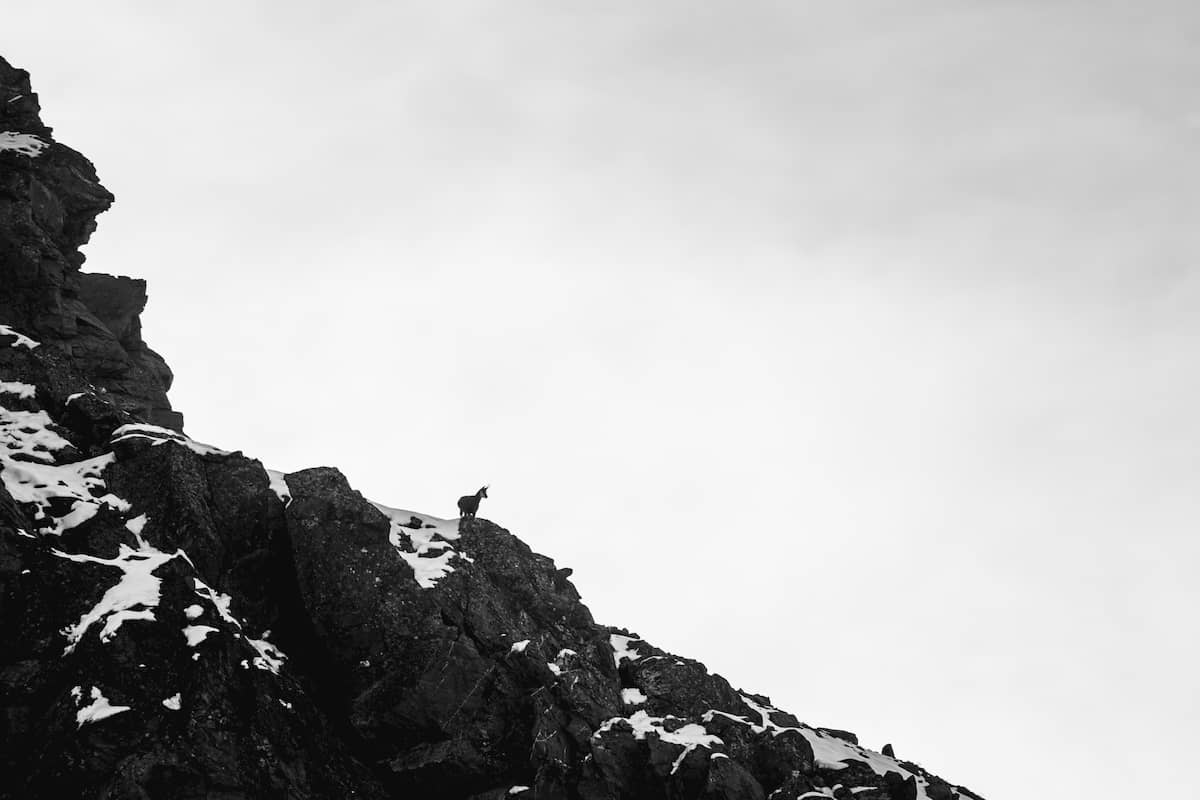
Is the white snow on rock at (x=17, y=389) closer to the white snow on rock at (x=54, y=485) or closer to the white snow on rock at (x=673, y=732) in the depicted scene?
the white snow on rock at (x=54, y=485)

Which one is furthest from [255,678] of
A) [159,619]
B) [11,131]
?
[11,131]

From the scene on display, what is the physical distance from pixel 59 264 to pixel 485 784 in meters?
38.2

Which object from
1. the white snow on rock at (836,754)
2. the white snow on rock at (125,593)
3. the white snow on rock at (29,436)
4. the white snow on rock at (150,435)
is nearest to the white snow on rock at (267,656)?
the white snow on rock at (125,593)

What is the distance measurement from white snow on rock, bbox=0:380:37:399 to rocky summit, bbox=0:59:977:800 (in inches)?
4.8

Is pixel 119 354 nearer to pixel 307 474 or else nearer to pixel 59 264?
pixel 59 264

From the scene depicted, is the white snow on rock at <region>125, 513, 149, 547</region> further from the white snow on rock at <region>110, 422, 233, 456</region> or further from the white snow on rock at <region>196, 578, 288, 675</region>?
the white snow on rock at <region>110, 422, 233, 456</region>

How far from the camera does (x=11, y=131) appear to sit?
188ft

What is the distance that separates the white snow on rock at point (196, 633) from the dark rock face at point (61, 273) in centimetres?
1933

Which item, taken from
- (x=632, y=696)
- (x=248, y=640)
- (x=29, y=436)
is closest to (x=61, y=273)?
(x=29, y=436)

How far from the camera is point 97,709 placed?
29.4 m

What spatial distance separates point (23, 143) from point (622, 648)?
46.1 metres

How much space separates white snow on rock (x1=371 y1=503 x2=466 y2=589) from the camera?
41594mm

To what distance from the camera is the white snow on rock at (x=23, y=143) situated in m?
54.6

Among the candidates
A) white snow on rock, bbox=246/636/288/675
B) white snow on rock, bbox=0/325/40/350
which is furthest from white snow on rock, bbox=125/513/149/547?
white snow on rock, bbox=0/325/40/350
